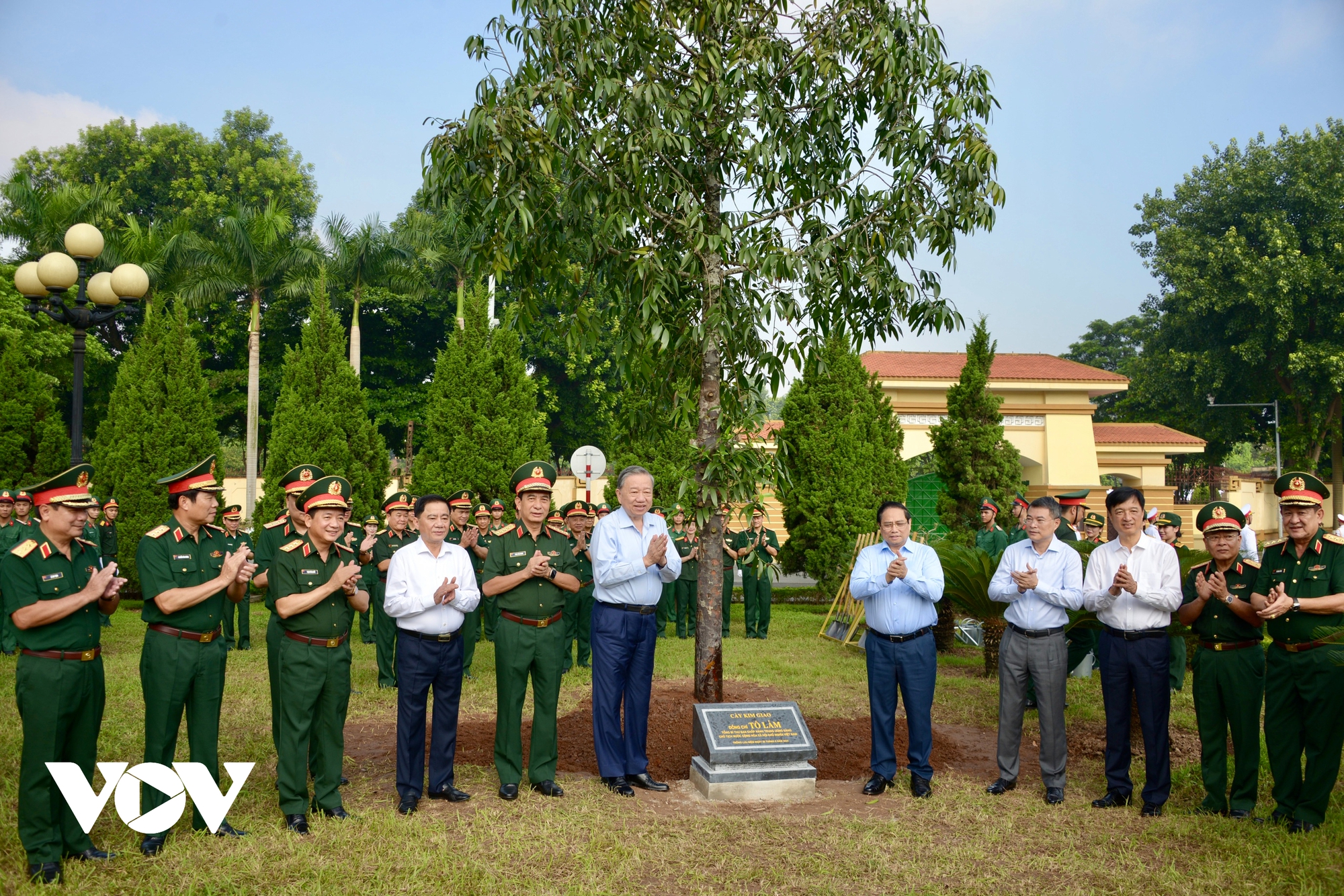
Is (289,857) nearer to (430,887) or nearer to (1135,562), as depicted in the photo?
(430,887)

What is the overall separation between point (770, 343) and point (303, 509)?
12.4ft

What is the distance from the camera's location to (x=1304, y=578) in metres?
5.42

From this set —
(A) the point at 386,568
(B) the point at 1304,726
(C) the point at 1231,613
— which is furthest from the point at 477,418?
(B) the point at 1304,726

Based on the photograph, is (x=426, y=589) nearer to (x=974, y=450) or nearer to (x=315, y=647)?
(x=315, y=647)

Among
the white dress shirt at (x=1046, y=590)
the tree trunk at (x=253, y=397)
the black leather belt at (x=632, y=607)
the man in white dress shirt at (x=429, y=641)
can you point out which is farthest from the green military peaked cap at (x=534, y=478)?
the tree trunk at (x=253, y=397)

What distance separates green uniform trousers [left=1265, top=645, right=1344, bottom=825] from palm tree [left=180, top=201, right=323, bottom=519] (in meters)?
24.2

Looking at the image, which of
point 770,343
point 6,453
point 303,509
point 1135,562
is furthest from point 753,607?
point 6,453

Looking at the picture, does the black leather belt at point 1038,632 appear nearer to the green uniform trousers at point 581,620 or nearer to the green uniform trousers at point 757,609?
the green uniform trousers at point 581,620

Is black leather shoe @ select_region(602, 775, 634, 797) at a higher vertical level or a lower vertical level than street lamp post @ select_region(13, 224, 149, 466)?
lower

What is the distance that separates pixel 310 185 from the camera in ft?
117

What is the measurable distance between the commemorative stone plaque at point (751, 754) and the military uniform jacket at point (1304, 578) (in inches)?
118

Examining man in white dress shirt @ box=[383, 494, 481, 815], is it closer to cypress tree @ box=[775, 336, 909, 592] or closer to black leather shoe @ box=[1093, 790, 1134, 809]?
black leather shoe @ box=[1093, 790, 1134, 809]

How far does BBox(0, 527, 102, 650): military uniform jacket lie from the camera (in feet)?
14.9

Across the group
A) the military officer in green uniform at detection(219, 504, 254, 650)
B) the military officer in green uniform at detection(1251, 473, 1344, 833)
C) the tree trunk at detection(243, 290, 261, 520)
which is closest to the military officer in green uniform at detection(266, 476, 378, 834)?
the military officer in green uniform at detection(1251, 473, 1344, 833)
